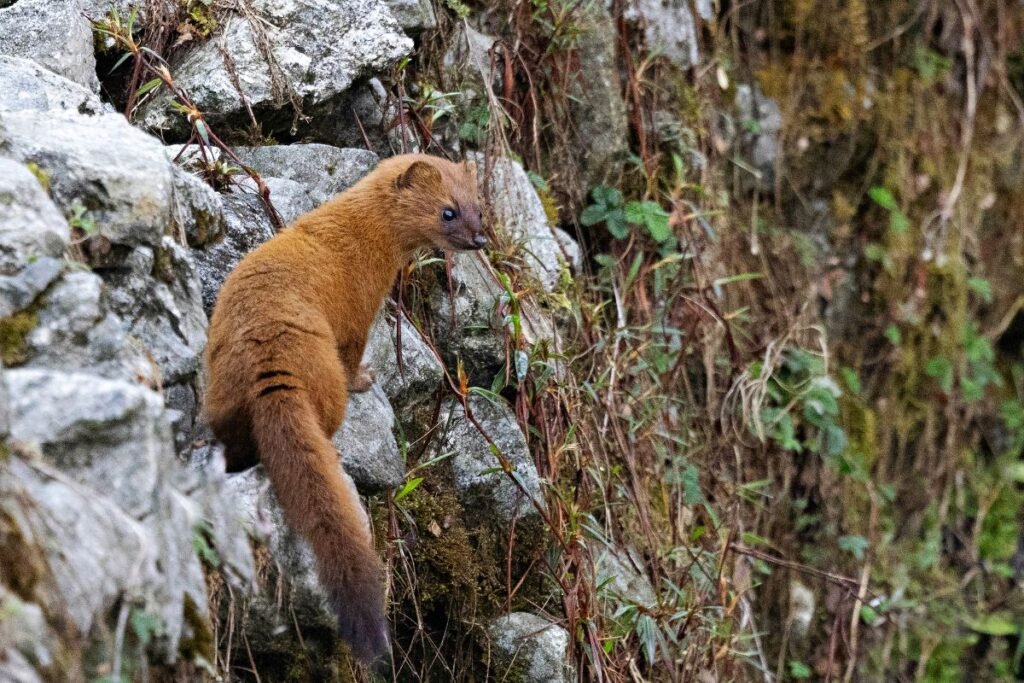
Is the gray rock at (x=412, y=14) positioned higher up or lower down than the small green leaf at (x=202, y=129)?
higher up

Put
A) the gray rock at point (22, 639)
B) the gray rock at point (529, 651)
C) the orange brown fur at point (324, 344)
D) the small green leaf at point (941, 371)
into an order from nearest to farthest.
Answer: the gray rock at point (22, 639) → the orange brown fur at point (324, 344) → the gray rock at point (529, 651) → the small green leaf at point (941, 371)

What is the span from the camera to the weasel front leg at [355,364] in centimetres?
348

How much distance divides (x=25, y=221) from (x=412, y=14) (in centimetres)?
229

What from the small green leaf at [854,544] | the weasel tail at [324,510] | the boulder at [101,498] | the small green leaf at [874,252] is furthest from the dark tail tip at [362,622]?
the small green leaf at [874,252]

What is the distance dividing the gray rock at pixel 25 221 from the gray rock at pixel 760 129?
4.15 meters

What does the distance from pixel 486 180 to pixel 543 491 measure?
1.19 metres

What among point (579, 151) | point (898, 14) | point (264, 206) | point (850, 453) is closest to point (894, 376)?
point (850, 453)

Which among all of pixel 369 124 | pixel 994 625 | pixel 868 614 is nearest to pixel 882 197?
pixel 868 614

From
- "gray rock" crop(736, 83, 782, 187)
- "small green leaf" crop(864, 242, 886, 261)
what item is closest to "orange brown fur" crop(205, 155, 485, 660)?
"gray rock" crop(736, 83, 782, 187)

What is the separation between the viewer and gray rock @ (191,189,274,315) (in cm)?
350

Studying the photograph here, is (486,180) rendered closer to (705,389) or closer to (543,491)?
(543,491)

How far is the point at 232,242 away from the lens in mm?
3643

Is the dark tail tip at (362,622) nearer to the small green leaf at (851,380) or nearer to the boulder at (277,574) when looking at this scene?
the boulder at (277,574)

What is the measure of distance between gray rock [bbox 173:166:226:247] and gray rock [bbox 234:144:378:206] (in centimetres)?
54
